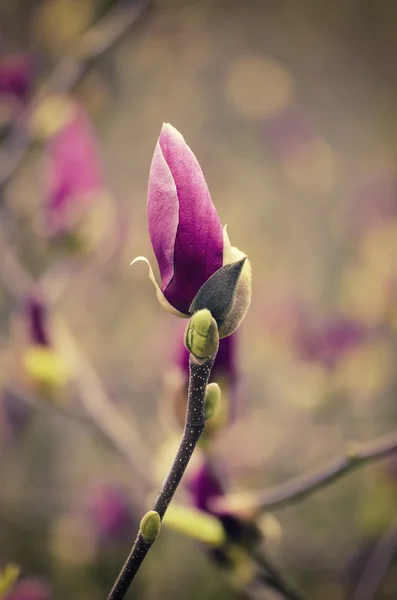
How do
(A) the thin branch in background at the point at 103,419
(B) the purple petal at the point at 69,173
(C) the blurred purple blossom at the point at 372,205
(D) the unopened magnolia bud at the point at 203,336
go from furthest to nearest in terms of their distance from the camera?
(C) the blurred purple blossom at the point at 372,205, (B) the purple petal at the point at 69,173, (A) the thin branch in background at the point at 103,419, (D) the unopened magnolia bud at the point at 203,336

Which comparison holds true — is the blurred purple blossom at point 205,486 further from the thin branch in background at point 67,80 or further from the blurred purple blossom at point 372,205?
the blurred purple blossom at point 372,205

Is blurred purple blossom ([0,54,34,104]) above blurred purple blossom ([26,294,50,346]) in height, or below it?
above

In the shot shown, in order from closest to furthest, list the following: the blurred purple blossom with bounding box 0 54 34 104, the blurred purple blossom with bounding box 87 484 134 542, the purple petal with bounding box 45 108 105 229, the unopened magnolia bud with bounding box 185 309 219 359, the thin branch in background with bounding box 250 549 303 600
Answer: the unopened magnolia bud with bounding box 185 309 219 359 → the thin branch in background with bounding box 250 549 303 600 → the purple petal with bounding box 45 108 105 229 → the blurred purple blossom with bounding box 0 54 34 104 → the blurred purple blossom with bounding box 87 484 134 542

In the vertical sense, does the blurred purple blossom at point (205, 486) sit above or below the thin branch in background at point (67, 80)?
below

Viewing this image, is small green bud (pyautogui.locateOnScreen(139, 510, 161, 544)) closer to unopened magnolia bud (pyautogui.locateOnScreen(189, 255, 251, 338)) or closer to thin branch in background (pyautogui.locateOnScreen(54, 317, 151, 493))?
unopened magnolia bud (pyautogui.locateOnScreen(189, 255, 251, 338))

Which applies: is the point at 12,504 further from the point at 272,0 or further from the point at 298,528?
Answer: the point at 272,0

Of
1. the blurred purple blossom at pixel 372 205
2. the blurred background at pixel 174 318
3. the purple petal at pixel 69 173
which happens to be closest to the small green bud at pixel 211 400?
the blurred background at pixel 174 318

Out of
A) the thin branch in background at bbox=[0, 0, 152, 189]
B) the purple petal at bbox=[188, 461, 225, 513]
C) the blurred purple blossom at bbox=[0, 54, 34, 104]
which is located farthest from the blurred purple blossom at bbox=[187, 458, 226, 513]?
the blurred purple blossom at bbox=[0, 54, 34, 104]

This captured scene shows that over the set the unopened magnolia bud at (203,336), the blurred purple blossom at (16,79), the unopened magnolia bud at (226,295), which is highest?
the blurred purple blossom at (16,79)

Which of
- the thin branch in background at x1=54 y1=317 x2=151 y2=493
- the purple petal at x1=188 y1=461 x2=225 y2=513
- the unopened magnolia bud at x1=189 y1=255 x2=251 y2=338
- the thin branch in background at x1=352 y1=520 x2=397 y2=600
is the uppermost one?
the unopened magnolia bud at x1=189 y1=255 x2=251 y2=338
